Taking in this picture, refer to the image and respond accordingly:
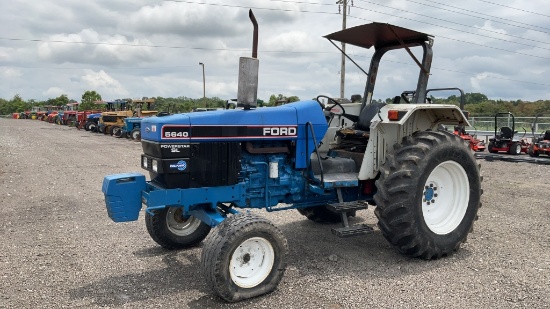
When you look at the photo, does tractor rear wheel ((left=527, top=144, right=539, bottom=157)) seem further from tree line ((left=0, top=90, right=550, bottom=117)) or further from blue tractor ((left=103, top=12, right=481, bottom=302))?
blue tractor ((left=103, top=12, right=481, bottom=302))

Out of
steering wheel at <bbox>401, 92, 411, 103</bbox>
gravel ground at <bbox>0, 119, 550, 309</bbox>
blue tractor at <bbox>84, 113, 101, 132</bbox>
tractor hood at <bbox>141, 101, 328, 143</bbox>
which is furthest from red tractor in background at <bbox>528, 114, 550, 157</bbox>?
blue tractor at <bbox>84, 113, 101, 132</bbox>

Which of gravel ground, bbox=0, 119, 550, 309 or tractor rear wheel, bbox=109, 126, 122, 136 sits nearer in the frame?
gravel ground, bbox=0, 119, 550, 309

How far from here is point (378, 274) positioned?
4.52 metres

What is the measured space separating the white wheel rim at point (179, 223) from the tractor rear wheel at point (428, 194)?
7.13 feet

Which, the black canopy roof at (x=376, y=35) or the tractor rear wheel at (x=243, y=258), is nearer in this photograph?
the tractor rear wheel at (x=243, y=258)

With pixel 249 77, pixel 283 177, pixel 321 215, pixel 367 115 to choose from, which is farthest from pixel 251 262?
pixel 367 115

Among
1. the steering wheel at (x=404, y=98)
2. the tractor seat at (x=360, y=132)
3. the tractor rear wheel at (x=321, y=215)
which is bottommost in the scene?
the tractor rear wheel at (x=321, y=215)

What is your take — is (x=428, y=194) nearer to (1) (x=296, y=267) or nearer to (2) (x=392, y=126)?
(2) (x=392, y=126)

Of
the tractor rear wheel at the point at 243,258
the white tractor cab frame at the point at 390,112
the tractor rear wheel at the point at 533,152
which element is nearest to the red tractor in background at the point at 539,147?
the tractor rear wheel at the point at 533,152

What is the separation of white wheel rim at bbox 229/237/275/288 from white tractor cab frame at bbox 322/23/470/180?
157cm

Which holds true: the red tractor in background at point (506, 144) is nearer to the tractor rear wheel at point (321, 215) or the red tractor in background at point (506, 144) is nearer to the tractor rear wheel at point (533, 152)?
the tractor rear wheel at point (533, 152)

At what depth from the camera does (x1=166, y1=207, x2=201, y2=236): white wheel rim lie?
5.22 metres

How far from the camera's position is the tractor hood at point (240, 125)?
4.21 metres

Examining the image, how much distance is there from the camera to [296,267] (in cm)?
474
